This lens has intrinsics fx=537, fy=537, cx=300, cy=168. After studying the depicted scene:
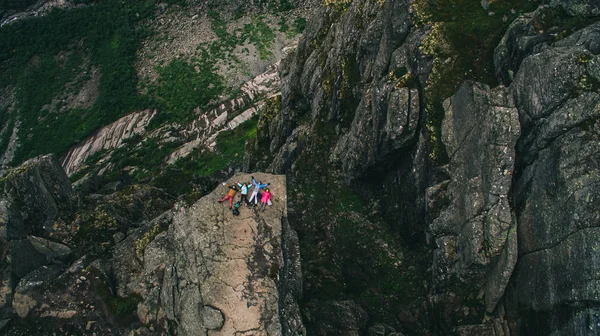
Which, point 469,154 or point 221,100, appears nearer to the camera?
point 469,154

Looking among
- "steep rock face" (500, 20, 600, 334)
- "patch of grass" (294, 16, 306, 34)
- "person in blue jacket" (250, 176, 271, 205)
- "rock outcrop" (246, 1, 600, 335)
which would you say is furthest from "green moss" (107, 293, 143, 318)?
"patch of grass" (294, 16, 306, 34)

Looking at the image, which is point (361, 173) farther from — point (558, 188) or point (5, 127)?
point (5, 127)

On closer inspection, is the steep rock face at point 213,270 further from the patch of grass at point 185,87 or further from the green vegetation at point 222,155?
the patch of grass at point 185,87

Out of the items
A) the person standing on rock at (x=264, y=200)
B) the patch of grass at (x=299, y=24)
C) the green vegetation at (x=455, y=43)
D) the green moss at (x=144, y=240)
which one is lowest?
the green moss at (x=144, y=240)

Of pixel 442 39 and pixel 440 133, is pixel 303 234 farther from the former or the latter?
pixel 442 39

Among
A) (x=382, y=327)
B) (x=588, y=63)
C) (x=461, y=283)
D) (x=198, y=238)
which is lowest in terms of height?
(x=382, y=327)

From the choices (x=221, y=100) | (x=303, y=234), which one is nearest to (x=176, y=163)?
(x=221, y=100)

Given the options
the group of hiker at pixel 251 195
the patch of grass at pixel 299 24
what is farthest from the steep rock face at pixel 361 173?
the patch of grass at pixel 299 24
